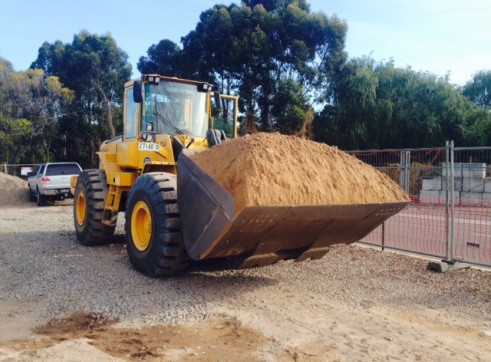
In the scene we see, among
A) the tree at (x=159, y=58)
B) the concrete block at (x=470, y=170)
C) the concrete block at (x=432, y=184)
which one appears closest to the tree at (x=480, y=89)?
the tree at (x=159, y=58)

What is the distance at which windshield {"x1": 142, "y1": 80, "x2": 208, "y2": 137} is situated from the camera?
816 cm

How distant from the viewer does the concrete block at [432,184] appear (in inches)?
392

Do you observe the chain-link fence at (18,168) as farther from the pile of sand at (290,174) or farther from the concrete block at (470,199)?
the pile of sand at (290,174)

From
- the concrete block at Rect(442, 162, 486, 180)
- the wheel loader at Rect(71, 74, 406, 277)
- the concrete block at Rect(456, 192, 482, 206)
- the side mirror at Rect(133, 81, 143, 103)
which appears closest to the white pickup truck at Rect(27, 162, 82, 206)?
the wheel loader at Rect(71, 74, 406, 277)

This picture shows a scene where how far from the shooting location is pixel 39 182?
20.2 metres

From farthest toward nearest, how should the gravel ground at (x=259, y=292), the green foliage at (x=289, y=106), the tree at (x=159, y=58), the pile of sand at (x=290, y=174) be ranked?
the tree at (x=159, y=58) → the green foliage at (x=289, y=106) → the gravel ground at (x=259, y=292) → the pile of sand at (x=290, y=174)

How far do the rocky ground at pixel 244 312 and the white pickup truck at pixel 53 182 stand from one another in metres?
12.3

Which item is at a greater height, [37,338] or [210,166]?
[210,166]

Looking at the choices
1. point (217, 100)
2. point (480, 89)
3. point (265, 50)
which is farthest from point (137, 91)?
point (480, 89)

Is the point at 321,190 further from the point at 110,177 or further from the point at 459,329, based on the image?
the point at 110,177

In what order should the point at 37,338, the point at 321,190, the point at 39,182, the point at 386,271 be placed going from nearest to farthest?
the point at 37,338 → the point at 321,190 → the point at 386,271 → the point at 39,182

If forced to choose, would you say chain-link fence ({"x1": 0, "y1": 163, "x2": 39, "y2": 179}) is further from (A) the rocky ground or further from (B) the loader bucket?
(B) the loader bucket

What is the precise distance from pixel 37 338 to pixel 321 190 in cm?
329

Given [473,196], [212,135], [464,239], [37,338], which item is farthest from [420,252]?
[37,338]
